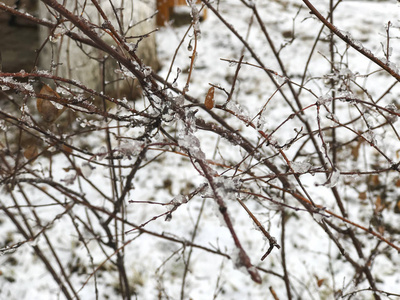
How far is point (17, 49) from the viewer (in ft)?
15.2

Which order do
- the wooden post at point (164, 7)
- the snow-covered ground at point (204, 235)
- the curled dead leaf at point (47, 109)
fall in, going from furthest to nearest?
1. the wooden post at point (164, 7)
2. the snow-covered ground at point (204, 235)
3. the curled dead leaf at point (47, 109)

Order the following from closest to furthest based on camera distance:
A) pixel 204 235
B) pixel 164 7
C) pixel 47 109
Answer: pixel 47 109
pixel 204 235
pixel 164 7

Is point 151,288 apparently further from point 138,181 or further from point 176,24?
point 176,24

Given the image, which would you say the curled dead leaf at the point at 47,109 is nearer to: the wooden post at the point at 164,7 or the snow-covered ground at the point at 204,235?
the snow-covered ground at the point at 204,235

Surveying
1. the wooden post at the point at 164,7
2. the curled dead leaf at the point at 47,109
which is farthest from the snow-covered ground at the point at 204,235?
the wooden post at the point at 164,7

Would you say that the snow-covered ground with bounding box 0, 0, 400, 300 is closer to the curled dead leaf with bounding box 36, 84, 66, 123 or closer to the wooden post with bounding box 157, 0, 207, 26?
the curled dead leaf with bounding box 36, 84, 66, 123

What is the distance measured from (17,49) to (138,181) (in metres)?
2.77

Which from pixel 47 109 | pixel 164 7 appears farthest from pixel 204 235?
pixel 164 7

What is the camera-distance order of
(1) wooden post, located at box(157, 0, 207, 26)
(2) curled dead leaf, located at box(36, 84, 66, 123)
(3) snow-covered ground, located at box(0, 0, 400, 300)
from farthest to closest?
1. (1) wooden post, located at box(157, 0, 207, 26)
2. (3) snow-covered ground, located at box(0, 0, 400, 300)
3. (2) curled dead leaf, located at box(36, 84, 66, 123)

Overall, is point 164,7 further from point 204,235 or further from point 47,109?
point 47,109

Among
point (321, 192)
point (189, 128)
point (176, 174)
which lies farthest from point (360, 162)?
point (189, 128)

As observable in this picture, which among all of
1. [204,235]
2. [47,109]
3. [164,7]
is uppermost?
[164,7]

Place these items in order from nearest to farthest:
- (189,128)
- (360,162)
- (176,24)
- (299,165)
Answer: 1. (189,128)
2. (299,165)
3. (360,162)
4. (176,24)

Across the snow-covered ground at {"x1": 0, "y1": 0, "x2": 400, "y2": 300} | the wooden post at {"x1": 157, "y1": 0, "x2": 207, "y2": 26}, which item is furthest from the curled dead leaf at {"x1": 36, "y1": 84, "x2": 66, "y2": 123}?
the wooden post at {"x1": 157, "y1": 0, "x2": 207, "y2": 26}
